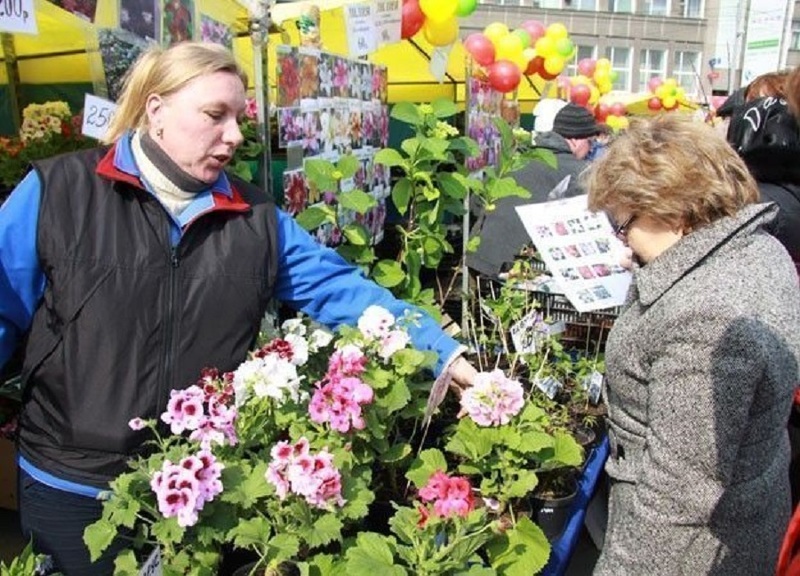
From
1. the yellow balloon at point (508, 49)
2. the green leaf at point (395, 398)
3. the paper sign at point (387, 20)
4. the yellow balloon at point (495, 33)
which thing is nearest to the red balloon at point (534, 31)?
the yellow balloon at point (495, 33)

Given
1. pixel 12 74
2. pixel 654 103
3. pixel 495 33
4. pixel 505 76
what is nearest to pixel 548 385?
pixel 12 74

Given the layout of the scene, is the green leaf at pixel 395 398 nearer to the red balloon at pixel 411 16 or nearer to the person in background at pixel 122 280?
A: the person in background at pixel 122 280

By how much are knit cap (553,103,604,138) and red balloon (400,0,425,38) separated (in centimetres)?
112

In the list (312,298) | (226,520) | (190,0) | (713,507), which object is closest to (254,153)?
(190,0)

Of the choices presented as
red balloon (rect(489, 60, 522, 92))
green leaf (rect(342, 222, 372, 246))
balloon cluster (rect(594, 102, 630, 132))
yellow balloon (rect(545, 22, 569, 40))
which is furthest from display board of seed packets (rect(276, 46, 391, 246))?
balloon cluster (rect(594, 102, 630, 132))

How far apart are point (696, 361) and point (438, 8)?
11.1ft

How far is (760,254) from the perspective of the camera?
4.74 ft

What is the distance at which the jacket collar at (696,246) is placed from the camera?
57.0 inches

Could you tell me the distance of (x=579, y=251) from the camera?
2.51m

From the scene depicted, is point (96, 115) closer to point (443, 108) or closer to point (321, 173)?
point (321, 173)

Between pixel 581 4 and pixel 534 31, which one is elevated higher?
pixel 581 4

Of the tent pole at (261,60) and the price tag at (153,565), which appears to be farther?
the tent pole at (261,60)

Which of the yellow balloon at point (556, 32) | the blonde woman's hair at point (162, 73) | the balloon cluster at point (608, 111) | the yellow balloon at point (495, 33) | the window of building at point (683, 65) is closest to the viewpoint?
the blonde woman's hair at point (162, 73)

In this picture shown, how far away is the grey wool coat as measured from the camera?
1.32 metres
